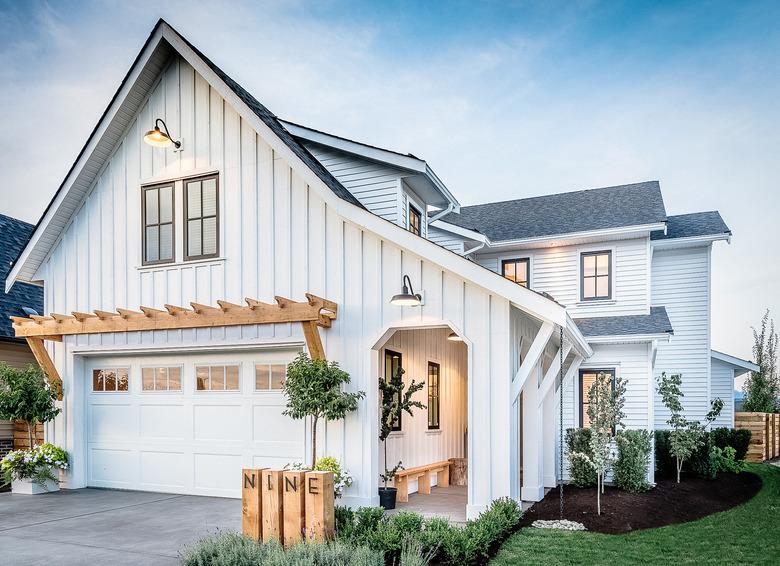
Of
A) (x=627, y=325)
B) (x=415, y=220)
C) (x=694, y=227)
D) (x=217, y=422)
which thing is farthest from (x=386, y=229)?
(x=694, y=227)

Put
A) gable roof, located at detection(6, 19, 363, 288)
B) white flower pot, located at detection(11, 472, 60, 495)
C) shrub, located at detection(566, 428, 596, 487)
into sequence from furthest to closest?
1. shrub, located at detection(566, 428, 596, 487)
2. white flower pot, located at detection(11, 472, 60, 495)
3. gable roof, located at detection(6, 19, 363, 288)

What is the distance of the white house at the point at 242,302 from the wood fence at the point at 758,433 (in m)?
8.28

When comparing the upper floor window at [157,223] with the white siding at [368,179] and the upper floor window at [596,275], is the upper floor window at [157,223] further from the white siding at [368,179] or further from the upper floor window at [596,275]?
the upper floor window at [596,275]

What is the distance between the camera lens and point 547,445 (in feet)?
38.2

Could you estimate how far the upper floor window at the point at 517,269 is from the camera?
1565 centimetres

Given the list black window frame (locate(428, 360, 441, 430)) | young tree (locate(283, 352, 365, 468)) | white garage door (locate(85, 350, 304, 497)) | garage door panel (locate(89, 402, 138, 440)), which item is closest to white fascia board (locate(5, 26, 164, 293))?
white garage door (locate(85, 350, 304, 497))

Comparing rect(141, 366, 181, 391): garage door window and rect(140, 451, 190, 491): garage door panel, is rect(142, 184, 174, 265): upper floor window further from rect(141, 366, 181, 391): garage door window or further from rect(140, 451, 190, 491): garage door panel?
rect(140, 451, 190, 491): garage door panel

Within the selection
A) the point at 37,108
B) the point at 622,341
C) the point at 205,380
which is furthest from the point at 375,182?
the point at 37,108

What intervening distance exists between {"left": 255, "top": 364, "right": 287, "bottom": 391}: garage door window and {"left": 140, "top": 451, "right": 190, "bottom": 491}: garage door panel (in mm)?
1933

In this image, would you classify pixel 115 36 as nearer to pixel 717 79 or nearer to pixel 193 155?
pixel 193 155

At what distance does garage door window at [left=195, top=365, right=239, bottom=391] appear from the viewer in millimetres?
10125

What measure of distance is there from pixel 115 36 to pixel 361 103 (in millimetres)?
10316

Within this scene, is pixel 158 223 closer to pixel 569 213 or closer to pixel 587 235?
pixel 587 235

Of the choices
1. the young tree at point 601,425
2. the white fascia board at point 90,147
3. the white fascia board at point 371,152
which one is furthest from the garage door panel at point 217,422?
the young tree at point 601,425
